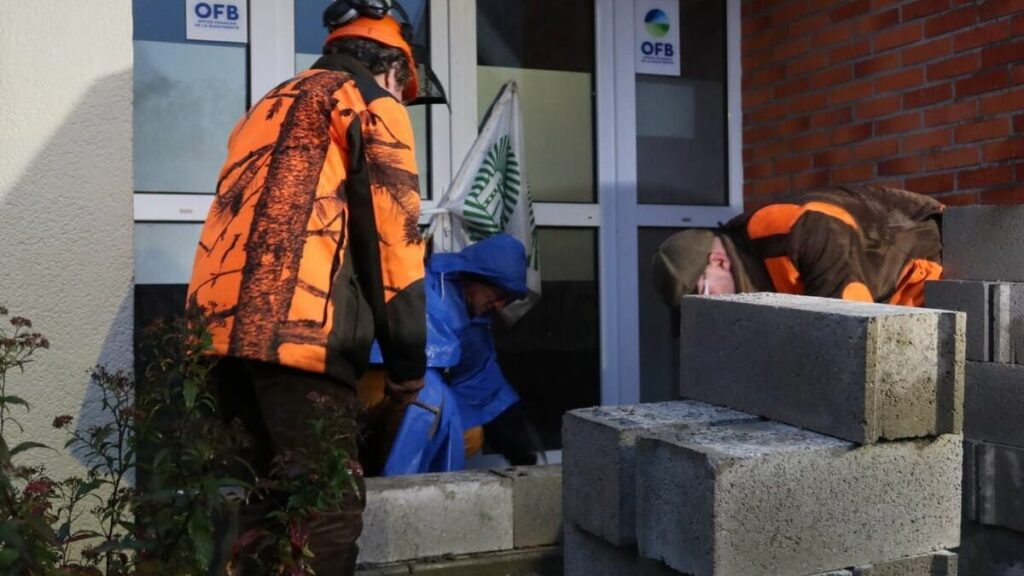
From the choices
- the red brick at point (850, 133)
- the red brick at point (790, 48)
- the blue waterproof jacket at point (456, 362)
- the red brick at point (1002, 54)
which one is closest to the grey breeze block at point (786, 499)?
the blue waterproof jacket at point (456, 362)

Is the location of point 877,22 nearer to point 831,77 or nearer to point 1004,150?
point 831,77

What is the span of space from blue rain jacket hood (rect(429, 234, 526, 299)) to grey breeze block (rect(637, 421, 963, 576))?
1915 millimetres

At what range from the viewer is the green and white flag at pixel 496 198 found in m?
4.72

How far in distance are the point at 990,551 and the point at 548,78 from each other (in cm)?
282

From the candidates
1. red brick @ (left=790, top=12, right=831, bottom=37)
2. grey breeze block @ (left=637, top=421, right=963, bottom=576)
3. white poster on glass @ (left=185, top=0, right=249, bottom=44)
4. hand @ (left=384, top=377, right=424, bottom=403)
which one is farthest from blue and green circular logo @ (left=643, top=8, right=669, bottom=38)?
grey breeze block @ (left=637, top=421, right=963, bottom=576)

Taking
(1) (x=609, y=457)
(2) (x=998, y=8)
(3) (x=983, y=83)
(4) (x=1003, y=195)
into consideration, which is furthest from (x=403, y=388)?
(2) (x=998, y=8)

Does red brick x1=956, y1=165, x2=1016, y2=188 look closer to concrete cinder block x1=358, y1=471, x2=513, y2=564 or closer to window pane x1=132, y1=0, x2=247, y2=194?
concrete cinder block x1=358, y1=471, x2=513, y2=564

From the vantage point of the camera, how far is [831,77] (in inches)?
207

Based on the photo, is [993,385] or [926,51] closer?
[993,385]

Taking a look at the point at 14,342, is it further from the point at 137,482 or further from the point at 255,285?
the point at 137,482

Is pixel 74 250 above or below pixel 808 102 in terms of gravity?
below

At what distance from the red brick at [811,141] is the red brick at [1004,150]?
0.94m

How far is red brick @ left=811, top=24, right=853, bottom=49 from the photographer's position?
16.9 feet

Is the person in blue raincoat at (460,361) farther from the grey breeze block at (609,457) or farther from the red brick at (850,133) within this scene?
the red brick at (850,133)
